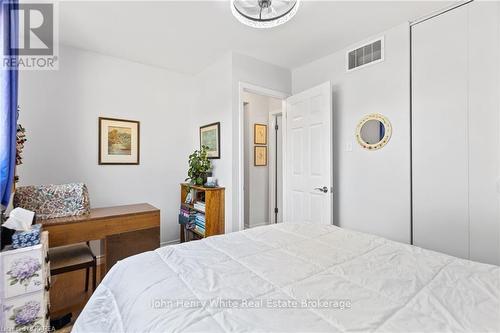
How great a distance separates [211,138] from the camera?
317 cm

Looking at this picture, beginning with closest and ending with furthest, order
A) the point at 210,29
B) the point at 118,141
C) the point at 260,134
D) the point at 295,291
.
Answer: the point at 295,291 < the point at 210,29 < the point at 118,141 < the point at 260,134

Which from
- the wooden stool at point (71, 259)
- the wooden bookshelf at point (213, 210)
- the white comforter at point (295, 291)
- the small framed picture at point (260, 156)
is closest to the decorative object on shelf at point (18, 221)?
the wooden stool at point (71, 259)

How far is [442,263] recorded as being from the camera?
1.19 m

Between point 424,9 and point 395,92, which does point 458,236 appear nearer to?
point 395,92

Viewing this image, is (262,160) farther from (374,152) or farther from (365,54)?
(365,54)

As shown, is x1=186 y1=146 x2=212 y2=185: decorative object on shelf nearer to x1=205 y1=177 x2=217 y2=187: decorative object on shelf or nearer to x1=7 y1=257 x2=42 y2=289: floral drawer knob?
x1=205 y1=177 x2=217 y2=187: decorative object on shelf

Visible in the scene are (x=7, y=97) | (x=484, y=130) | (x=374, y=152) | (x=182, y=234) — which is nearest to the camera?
(x=7, y=97)

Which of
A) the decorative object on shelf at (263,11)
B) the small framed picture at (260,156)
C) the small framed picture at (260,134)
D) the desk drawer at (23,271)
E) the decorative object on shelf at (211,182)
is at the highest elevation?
the decorative object on shelf at (263,11)

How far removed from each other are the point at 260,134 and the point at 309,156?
1563mm

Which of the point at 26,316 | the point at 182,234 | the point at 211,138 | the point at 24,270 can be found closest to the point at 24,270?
the point at 24,270

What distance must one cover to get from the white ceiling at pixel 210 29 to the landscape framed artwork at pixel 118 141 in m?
0.83

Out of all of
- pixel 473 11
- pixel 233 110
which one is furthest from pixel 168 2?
pixel 473 11

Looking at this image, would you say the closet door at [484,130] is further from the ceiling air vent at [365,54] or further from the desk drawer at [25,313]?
the desk drawer at [25,313]

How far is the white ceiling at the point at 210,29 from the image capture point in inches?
79.7
